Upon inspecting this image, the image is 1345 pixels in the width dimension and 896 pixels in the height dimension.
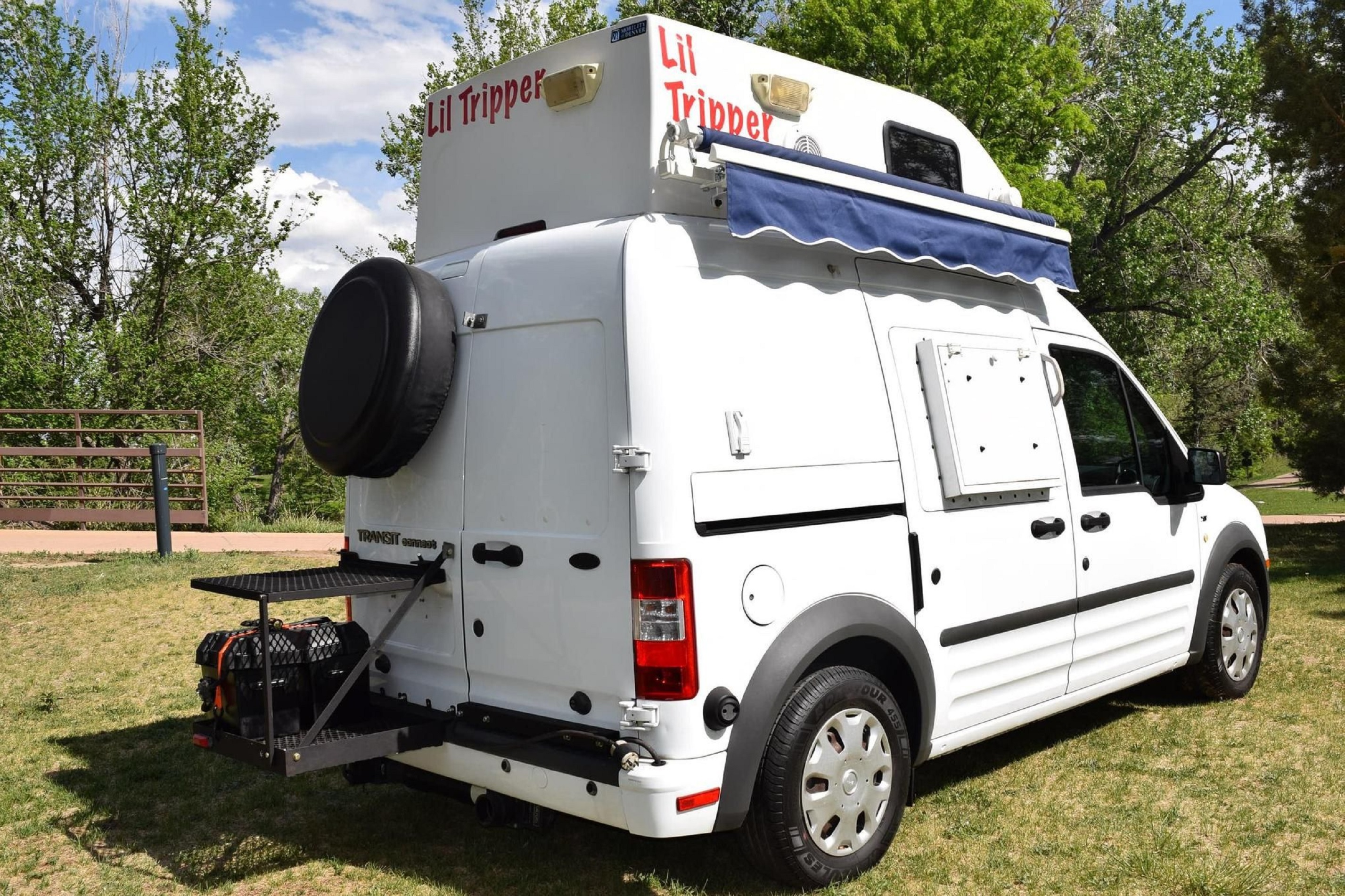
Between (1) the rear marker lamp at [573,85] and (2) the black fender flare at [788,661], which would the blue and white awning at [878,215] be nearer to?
(1) the rear marker lamp at [573,85]

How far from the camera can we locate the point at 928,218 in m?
4.75

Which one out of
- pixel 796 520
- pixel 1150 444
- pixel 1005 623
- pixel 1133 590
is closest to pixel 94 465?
pixel 1150 444

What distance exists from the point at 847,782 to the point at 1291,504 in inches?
1110

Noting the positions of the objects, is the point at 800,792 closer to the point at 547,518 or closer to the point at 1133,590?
the point at 547,518

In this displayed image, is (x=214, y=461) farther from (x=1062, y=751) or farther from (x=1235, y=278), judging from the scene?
(x=1062, y=751)

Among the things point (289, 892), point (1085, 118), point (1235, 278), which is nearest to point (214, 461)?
point (1085, 118)

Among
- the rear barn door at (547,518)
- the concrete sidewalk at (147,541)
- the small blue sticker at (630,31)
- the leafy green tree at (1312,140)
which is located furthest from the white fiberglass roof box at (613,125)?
the concrete sidewalk at (147,541)

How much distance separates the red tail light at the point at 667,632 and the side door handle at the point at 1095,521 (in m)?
2.48

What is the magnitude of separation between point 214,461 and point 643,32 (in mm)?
23156

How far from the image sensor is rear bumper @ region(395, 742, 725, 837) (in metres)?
3.59

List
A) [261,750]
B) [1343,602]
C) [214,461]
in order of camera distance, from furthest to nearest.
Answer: [214,461] → [1343,602] → [261,750]

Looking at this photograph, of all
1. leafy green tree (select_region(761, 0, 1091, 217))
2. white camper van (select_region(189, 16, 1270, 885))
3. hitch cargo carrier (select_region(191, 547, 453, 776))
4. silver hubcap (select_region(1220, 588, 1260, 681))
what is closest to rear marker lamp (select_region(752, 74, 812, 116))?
white camper van (select_region(189, 16, 1270, 885))

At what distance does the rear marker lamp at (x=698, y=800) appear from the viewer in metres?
3.61

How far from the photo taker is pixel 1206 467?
6.11 m
